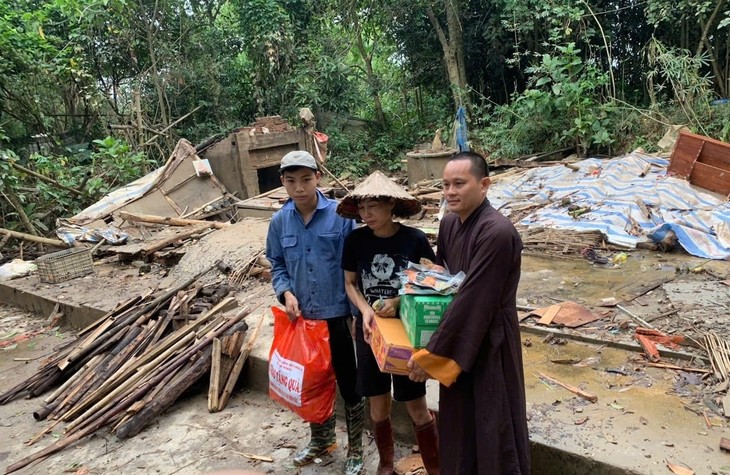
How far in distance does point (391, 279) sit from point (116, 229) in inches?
342

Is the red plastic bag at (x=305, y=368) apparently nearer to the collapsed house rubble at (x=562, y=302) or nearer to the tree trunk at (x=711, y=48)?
the collapsed house rubble at (x=562, y=302)

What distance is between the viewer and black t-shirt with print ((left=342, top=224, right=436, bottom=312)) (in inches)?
104

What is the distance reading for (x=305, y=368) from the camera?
3008 millimetres

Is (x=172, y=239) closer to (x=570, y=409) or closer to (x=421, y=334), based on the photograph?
(x=570, y=409)

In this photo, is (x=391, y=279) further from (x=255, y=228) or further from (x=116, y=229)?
(x=116, y=229)

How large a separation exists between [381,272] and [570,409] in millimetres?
1576

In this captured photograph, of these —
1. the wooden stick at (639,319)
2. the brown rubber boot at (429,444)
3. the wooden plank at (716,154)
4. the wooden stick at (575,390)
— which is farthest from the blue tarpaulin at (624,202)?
the brown rubber boot at (429,444)

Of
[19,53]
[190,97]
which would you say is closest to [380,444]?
[19,53]

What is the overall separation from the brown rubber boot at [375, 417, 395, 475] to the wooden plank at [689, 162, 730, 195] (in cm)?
675

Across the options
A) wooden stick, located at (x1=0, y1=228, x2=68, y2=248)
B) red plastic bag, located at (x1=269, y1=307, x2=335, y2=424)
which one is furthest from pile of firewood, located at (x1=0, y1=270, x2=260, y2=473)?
wooden stick, located at (x1=0, y1=228, x2=68, y2=248)

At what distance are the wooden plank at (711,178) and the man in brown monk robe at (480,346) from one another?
22.3ft

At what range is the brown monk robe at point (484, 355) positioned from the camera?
6.70 ft

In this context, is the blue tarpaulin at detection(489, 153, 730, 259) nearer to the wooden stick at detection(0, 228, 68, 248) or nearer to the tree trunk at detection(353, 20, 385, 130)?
the wooden stick at detection(0, 228, 68, 248)

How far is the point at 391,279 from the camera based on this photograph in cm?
268
